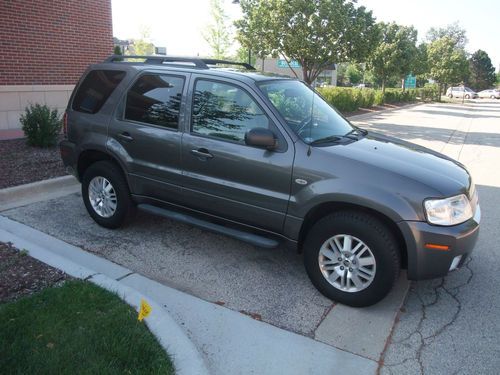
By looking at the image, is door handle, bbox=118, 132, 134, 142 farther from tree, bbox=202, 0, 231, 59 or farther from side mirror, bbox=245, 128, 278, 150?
tree, bbox=202, 0, 231, 59

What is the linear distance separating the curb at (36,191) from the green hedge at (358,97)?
430 inches

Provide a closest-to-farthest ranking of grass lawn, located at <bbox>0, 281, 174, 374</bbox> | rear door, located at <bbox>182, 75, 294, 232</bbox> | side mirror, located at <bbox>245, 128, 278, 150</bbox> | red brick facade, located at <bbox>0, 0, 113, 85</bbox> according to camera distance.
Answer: grass lawn, located at <bbox>0, 281, 174, 374</bbox>, side mirror, located at <bbox>245, 128, 278, 150</bbox>, rear door, located at <bbox>182, 75, 294, 232</bbox>, red brick facade, located at <bbox>0, 0, 113, 85</bbox>

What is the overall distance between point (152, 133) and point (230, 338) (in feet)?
7.21

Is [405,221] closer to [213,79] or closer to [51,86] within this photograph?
[213,79]

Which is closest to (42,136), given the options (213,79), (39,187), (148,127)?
(39,187)

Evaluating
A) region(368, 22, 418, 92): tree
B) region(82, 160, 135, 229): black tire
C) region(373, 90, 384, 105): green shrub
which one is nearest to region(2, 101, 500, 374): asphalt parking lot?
region(82, 160, 135, 229): black tire

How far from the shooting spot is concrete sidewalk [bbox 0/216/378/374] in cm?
286

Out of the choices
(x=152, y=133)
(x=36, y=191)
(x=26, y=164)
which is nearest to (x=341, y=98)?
(x=26, y=164)

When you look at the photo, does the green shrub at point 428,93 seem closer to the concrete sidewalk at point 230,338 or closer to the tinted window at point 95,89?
the tinted window at point 95,89

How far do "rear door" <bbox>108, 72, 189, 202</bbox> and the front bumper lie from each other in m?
2.18

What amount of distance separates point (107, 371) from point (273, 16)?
45.1 ft

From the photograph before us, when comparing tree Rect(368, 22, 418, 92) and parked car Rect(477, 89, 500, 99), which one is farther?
parked car Rect(477, 89, 500, 99)

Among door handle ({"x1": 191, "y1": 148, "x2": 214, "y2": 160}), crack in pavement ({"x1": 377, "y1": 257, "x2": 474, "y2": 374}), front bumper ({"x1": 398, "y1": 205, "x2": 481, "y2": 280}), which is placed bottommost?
crack in pavement ({"x1": 377, "y1": 257, "x2": 474, "y2": 374})

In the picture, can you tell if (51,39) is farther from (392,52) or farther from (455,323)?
(392,52)
